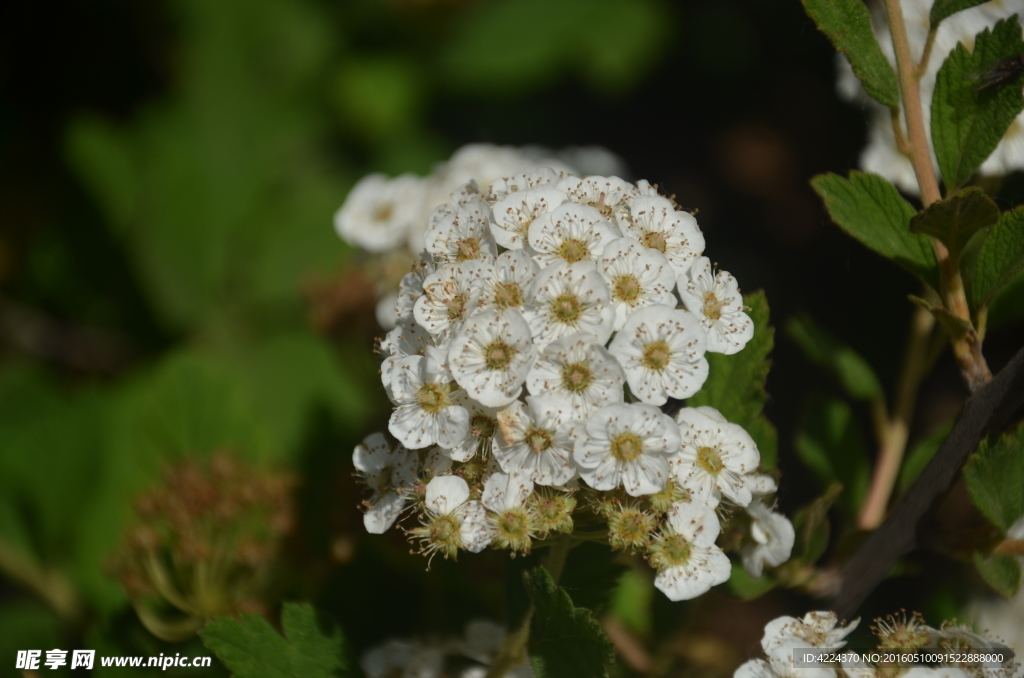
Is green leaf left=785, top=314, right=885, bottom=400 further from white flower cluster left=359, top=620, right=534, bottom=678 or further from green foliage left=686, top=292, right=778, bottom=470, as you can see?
white flower cluster left=359, top=620, right=534, bottom=678

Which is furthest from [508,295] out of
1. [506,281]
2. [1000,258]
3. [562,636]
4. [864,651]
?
[864,651]

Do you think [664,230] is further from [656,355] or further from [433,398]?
[433,398]

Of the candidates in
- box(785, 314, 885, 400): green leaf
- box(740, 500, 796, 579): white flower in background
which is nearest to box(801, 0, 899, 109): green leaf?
box(785, 314, 885, 400): green leaf

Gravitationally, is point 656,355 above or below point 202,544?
above

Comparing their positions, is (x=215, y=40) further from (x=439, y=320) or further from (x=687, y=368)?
(x=687, y=368)

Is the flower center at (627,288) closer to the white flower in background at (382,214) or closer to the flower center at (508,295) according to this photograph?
the flower center at (508,295)
